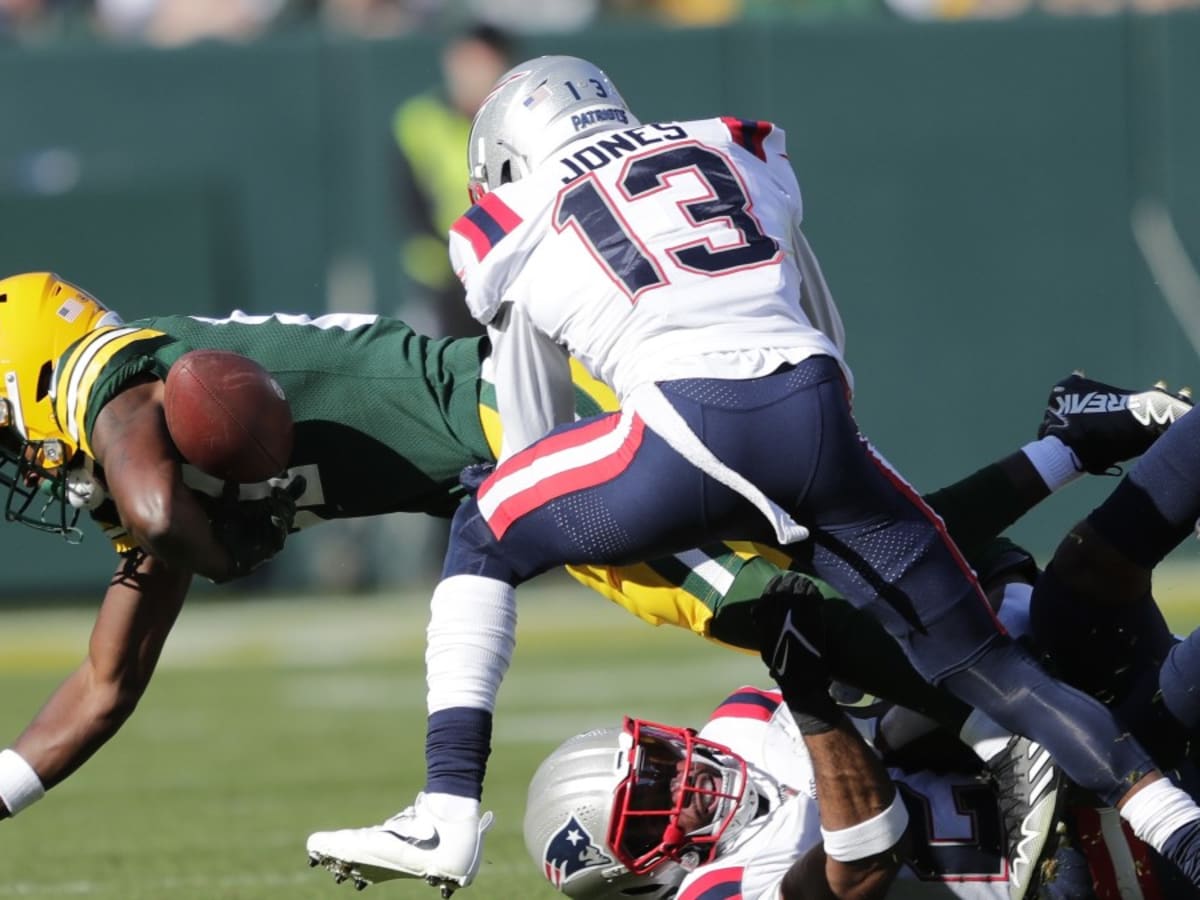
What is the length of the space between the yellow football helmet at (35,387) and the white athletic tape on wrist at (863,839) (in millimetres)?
1649

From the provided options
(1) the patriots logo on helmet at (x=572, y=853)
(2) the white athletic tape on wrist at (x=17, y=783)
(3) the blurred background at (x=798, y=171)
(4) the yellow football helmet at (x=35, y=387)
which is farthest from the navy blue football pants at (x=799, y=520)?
(3) the blurred background at (x=798, y=171)

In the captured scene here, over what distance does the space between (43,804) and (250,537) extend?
2.43 metres

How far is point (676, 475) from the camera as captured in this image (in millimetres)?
3473

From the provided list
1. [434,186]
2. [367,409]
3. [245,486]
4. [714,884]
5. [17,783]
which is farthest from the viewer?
[434,186]

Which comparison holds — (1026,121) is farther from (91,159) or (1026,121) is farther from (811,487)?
(811,487)

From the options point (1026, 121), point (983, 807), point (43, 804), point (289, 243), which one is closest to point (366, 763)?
point (43, 804)

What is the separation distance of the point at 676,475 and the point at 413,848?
0.72m

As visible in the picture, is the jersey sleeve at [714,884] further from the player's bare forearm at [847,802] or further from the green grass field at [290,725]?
the green grass field at [290,725]

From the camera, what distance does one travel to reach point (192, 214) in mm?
9695

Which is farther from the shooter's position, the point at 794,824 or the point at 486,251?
the point at 794,824

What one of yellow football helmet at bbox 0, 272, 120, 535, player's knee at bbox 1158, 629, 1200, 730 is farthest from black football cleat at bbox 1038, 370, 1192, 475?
yellow football helmet at bbox 0, 272, 120, 535

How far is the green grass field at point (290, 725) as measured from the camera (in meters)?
4.94

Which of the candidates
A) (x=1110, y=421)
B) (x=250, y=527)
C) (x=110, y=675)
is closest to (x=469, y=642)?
(x=250, y=527)

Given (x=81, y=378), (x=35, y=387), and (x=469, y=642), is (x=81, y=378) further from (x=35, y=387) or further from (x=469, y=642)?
(x=469, y=642)
